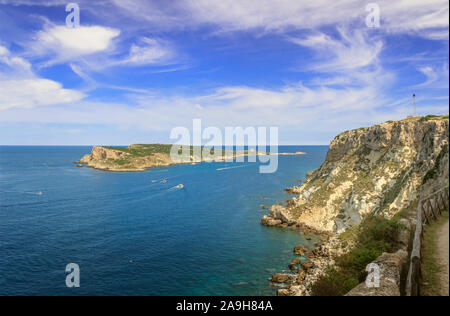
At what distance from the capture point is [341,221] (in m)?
51.7

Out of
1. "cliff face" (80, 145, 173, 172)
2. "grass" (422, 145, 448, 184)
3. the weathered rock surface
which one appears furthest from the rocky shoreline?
"cliff face" (80, 145, 173, 172)

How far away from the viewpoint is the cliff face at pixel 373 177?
1697 inches

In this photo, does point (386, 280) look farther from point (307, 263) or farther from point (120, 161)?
point (120, 161)

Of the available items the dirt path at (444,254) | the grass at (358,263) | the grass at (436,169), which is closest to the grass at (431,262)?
the dirt path at (444,254)

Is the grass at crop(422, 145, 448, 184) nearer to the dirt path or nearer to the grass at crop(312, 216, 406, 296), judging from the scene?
the grass at crop(312, 216, 406, 296)

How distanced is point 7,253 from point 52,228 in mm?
11694

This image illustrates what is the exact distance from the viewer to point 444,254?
1451 cm

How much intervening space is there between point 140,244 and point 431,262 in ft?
134

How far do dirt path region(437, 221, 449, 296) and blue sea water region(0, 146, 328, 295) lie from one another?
19601 millimetres

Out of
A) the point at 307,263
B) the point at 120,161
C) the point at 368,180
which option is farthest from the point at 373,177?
the point at 120,161

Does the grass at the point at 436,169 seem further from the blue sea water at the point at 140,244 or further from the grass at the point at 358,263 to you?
the blue sea water at the point at 140,244

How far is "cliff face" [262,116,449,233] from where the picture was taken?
1697 inches

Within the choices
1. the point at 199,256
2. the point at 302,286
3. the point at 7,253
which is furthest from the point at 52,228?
the point at 302,286
